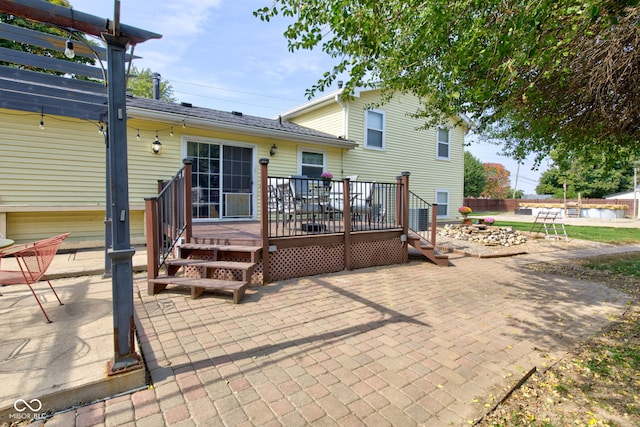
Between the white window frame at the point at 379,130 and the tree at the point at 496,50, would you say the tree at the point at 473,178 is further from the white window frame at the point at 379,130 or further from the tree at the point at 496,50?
the tree at the point at 496,50

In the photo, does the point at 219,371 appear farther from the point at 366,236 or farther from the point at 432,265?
the point at 432,265

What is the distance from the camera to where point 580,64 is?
3955 millimetres

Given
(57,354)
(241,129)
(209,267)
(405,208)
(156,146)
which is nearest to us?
(57,354)

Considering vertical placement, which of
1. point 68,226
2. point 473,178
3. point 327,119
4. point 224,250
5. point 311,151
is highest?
point 473,178

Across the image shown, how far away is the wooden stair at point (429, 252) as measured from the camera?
262 inches

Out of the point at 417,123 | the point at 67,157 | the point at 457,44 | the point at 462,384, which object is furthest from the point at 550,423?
the point at 417,123

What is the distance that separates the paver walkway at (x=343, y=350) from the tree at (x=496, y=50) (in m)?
2.48

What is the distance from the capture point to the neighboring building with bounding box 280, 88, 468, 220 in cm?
1097

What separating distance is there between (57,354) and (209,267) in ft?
7.21

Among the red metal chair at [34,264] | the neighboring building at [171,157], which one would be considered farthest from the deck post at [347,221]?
the red metal chair at [34,264]

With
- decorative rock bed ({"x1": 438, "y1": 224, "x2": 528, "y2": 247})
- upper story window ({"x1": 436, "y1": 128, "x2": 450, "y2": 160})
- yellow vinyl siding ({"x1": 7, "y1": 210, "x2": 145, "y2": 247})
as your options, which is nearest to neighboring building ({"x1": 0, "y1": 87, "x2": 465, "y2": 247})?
yellow vinyl siding ({"x1": 7, "y1": 210, "x2": 145, "y2": 247})

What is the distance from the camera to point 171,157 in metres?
7.72

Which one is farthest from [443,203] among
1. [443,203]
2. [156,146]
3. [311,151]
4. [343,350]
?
[343,350]

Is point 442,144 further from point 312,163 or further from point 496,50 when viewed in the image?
point 496,50
